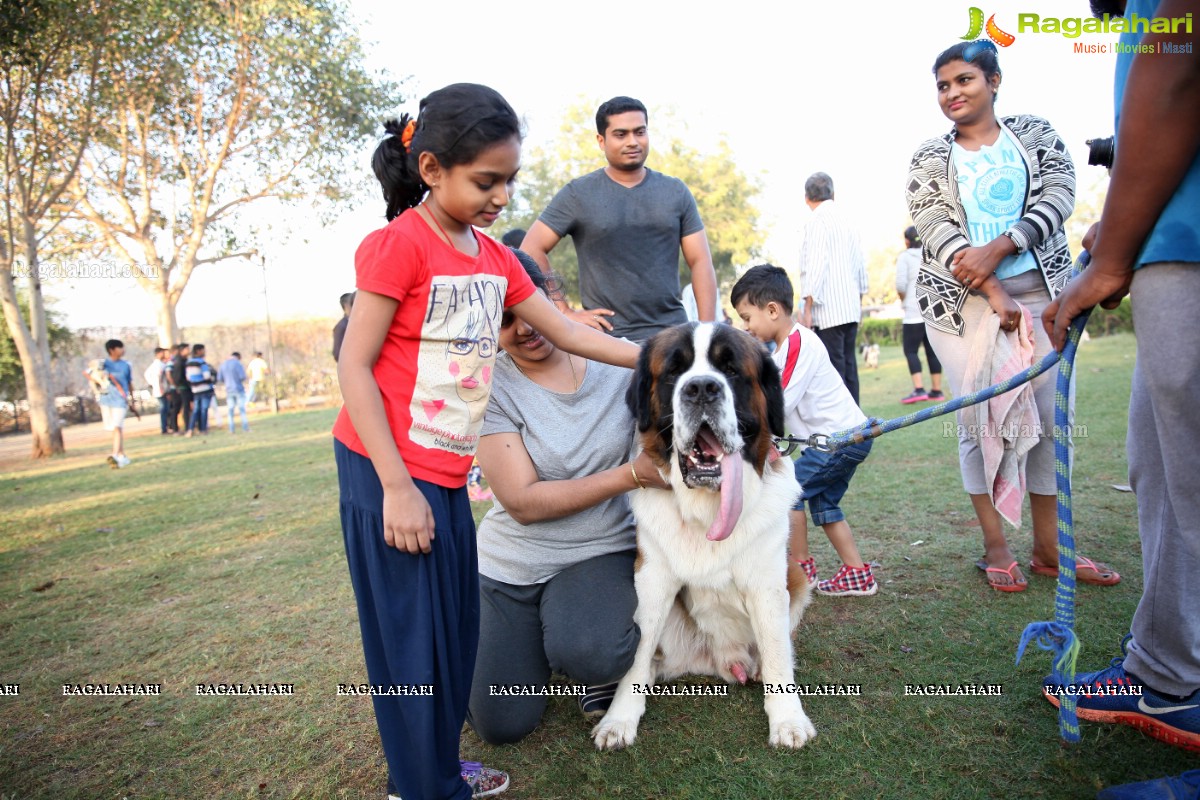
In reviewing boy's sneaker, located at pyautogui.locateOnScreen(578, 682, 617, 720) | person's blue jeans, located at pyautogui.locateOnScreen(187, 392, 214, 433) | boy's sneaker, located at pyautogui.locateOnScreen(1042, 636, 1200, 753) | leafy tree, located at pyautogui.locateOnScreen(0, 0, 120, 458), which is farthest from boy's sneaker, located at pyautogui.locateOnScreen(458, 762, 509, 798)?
person's blue jeans, located at pyautogui.locateOnScreen(187, 392, 214, 433)

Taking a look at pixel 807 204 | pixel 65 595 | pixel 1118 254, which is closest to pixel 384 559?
pixel 1118 254

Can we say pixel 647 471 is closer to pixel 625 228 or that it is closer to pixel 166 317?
pixel 625 228

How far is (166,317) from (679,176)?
814 inches

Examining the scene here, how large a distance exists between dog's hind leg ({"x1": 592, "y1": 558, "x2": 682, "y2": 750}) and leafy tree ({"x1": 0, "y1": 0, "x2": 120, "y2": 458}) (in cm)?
1344

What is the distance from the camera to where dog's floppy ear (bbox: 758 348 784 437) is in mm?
2711

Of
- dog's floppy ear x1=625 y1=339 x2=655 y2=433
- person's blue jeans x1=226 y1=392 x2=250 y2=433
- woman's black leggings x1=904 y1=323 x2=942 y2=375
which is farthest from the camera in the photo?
person's blue jeans x1=226 y1=392 x2=250 y2=433

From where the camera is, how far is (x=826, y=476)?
3588 millimetres

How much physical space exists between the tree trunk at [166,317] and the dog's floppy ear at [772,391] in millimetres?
20149

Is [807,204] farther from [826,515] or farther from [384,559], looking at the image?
[384,559]

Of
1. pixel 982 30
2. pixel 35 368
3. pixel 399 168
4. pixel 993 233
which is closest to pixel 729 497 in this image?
pixel 399 168

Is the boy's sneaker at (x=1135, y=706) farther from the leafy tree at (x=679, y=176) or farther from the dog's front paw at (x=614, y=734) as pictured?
the leafy tree at (x=679, y=176)

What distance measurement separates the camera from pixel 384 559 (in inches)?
77.0

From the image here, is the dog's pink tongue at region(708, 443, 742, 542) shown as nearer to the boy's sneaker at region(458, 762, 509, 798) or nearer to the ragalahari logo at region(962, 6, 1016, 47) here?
the boy's sneaker at region(458, 762, 509, 798)

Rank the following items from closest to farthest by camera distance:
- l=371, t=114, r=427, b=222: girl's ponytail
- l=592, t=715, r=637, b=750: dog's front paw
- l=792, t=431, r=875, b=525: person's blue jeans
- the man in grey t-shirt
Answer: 1. l=371, t=114, r=427, b=222: girl's ponytail
2. l=592, t=715, r=637, b=750: dog's front paw
3. l=792, t=431, r=875, b=525: person's blue jeans
4. the man in grey t-shirt
